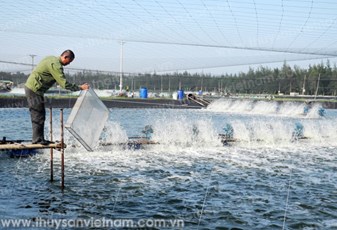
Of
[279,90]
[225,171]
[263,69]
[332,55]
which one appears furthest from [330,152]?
[263,69]

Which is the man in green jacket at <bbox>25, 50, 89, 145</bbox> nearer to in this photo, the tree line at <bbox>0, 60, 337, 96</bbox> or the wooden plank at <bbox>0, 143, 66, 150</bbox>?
the wooden plank at <bbox>0, 143, 66, 150</bbox>

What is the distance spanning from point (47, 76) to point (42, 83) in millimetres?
194

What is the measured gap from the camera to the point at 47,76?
9719 mm

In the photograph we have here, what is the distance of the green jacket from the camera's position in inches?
370

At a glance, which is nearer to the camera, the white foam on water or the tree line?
the white foam on water

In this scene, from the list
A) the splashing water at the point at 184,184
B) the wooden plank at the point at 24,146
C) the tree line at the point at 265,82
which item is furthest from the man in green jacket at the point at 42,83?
the tree line at the point at 265,82

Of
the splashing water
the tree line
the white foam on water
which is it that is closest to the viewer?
the splashing water

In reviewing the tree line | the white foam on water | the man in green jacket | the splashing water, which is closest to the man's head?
the man in green jacket

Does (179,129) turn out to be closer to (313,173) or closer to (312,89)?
(313,173)

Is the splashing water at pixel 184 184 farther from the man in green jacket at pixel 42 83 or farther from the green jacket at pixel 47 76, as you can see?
the green jacket at pixel 47 76

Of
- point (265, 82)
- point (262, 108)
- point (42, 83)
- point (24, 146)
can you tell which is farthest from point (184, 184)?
point (265, 82)

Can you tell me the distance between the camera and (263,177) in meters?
11.8

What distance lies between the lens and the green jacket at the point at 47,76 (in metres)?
9.41

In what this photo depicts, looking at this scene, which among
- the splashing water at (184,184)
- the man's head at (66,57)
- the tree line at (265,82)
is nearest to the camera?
the splashing water at (184,184)
